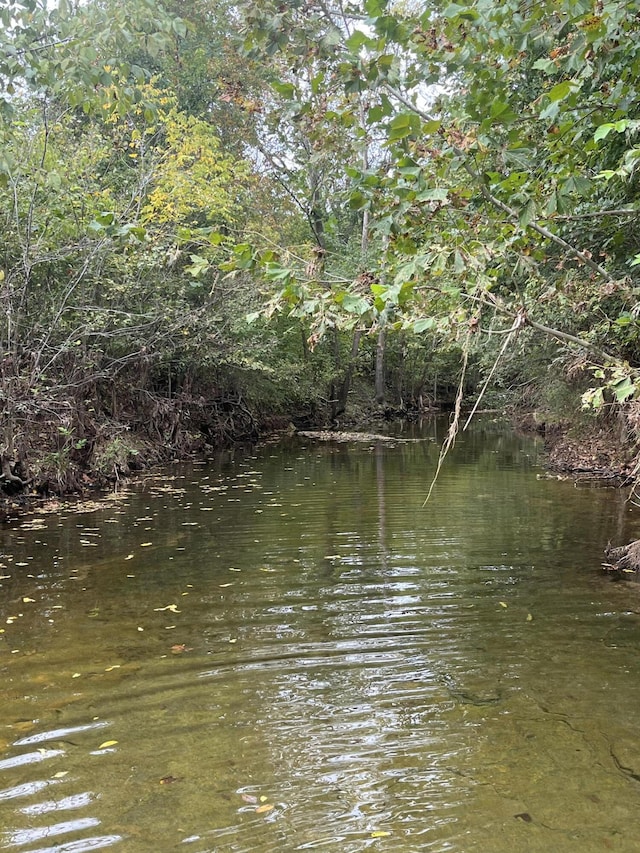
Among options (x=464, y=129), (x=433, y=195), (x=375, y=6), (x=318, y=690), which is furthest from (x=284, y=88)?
(x=318, y=690)

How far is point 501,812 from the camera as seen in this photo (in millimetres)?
2771

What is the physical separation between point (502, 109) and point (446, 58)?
1115 millimetres

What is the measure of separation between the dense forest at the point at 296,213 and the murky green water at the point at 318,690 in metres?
1.85

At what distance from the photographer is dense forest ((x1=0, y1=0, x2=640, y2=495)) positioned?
385 cm

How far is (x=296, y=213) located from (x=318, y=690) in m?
23.6

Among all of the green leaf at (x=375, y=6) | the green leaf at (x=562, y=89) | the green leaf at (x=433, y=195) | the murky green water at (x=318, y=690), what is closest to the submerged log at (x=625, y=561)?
the murky green water at (x=318, y=690)

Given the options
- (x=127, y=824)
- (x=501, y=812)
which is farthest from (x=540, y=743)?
(x=127, y=824)

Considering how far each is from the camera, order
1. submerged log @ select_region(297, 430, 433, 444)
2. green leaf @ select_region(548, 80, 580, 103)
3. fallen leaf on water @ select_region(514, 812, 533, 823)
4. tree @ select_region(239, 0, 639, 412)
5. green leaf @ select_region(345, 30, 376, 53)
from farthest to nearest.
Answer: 1. submerged log @ select_region(297, 430, 433, 444)
2. tree @ select_region(239, 0, 639, 412)
3. green leaf @ select_region(345, 30, 376, 53)
4. green leaf @ select_region(548, 80, 580, 103)
5. fallen leaf on water @ select_region(514, 812, 533, 823)

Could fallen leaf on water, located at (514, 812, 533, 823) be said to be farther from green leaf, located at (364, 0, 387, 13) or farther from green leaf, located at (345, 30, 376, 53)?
green leaf, located at (364, 0, 387, 13)

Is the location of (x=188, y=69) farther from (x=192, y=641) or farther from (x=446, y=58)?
(x=192, y=641)

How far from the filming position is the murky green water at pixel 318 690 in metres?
2.75

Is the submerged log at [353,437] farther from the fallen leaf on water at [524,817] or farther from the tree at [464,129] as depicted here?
the fallen leaf on water at [524,817]

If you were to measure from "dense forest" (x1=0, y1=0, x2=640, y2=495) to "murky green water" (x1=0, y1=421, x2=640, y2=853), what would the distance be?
185 cm

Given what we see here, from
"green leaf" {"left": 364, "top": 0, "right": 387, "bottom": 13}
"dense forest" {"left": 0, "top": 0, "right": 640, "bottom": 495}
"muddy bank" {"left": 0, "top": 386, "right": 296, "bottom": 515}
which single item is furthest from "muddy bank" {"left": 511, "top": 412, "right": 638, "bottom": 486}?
"muddy bank" {"left": 0, "top": 386, "right": 296, "bottom": 515}
